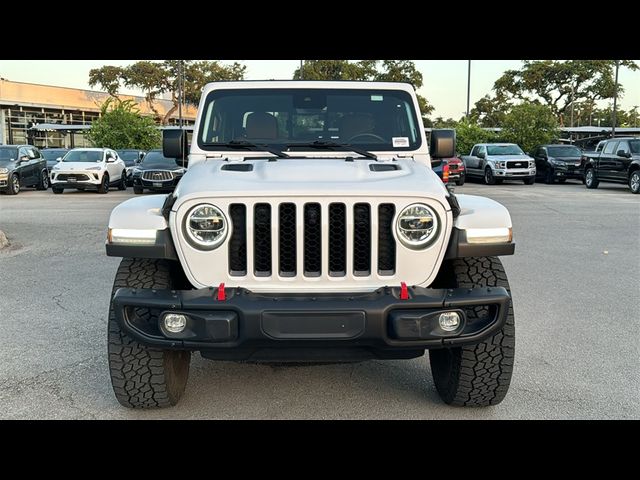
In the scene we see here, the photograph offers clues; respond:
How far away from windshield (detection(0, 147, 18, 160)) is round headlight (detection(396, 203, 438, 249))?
67.7 ft

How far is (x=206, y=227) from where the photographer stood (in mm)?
3406

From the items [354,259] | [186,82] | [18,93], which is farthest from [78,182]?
[186,82]

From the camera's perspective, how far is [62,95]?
1774 inches

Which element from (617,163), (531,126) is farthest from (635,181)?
(531,126)

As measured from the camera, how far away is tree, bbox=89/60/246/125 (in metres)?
48.0

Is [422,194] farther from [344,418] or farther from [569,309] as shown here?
[569,309]

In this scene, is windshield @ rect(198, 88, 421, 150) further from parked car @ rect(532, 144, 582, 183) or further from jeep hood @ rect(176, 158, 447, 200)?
parked car @ rect(532, 144, 582, 183)

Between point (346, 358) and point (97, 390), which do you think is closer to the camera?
point (346, 358)

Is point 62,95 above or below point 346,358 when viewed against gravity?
above

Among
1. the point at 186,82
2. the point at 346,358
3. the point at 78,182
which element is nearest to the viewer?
the point at 346,358

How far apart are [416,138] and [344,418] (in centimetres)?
212

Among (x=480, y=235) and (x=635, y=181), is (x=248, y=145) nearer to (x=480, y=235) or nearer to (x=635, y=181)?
(x=480, y=235)

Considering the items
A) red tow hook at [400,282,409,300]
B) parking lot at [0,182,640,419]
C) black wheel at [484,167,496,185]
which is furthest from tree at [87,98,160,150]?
red tow hook at [400,282,409,300]

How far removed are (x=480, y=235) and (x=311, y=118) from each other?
1814 millimetres
